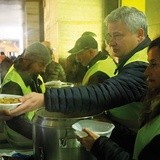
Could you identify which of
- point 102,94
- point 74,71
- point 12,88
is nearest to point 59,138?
point 102,94

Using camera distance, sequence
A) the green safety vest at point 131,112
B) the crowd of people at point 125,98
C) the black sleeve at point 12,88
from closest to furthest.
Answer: the crowd of people at point 125,98, the green safety vest at point 131,112, the black sleeve at point 12,88

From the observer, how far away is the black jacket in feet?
3.77

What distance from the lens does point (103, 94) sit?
47.0 inches

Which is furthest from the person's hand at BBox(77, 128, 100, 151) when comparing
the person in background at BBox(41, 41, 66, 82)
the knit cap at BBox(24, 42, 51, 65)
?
the person in background at BBox(41, 41, 66, 82)

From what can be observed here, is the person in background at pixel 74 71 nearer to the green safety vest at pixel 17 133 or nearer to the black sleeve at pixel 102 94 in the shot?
the green safety vest at pixel 17 133

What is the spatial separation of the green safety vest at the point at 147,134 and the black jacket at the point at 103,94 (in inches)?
8.2

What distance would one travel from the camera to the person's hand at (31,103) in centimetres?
115

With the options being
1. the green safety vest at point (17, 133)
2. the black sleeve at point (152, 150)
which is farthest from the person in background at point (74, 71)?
the black sleeve at point (152, 150)

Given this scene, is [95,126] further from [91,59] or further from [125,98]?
[91,59]

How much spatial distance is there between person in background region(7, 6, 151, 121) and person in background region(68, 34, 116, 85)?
0.30 metres

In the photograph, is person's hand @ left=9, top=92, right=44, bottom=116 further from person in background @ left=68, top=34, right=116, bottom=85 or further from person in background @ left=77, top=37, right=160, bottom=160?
person in background @ left=68, top=34, right=116, bottom=85

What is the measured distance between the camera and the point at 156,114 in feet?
3.36

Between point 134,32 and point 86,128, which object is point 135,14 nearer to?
point 134,32

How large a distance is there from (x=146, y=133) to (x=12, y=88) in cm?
117
